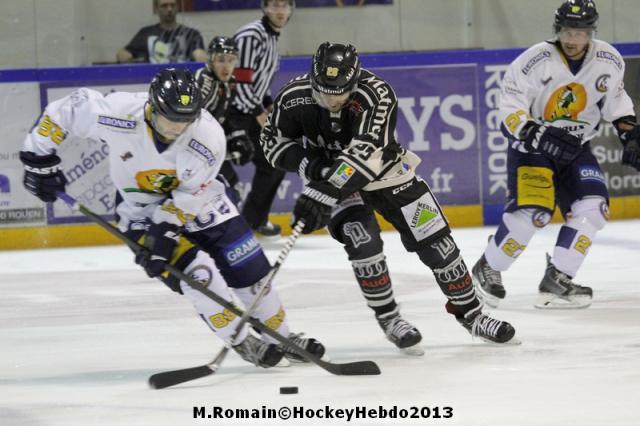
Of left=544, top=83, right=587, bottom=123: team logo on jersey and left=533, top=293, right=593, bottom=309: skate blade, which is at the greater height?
left=544, top=83, right=587, bottom=123: team logo on jersey

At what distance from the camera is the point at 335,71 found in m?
4.08

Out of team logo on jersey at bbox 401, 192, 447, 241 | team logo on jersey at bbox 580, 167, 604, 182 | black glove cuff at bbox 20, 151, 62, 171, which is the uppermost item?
black glove cuff at bbox 20, 151, 62, 171

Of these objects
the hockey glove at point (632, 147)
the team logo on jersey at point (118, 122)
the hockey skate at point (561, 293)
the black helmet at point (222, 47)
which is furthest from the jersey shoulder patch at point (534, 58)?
the black helmet at point (222, 47)

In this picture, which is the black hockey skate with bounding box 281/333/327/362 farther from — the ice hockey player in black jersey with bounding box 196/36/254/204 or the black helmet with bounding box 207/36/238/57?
the black helmet with bounding box 207/36/238/57

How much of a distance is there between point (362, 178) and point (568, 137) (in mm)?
1351

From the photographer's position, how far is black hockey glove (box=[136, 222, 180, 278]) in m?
3.93

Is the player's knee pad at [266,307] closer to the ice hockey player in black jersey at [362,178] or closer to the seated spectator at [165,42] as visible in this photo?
the ice hockey player in black jersey at [362,178]

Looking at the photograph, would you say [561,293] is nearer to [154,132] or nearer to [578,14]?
[578,14]

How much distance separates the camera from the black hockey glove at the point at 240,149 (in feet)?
25.0

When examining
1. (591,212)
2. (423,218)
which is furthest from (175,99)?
(591,212)

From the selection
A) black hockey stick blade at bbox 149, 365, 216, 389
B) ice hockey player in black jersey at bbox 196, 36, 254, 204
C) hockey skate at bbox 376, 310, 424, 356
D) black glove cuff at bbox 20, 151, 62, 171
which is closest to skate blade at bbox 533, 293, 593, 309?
hockey skate at bbox 376, 310, 424, 356

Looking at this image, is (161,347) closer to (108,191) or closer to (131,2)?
(108,191)

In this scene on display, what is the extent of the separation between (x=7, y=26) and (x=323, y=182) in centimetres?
498

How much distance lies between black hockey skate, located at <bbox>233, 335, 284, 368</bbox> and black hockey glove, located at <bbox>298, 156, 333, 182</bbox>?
574 mm
